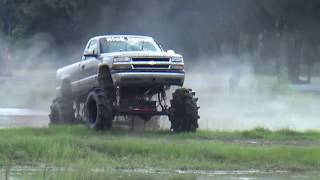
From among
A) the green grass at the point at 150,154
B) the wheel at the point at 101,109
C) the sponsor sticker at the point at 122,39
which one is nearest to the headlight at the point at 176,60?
the wheel at the point at 101,109

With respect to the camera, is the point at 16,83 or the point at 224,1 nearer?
the point at 16,83

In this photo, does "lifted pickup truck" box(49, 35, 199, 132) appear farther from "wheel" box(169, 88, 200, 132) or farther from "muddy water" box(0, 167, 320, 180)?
"muddy water" box(0, 167, 320, 180)

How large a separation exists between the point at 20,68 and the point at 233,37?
676 inches

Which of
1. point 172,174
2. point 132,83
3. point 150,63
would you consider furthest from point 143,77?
point 172,174

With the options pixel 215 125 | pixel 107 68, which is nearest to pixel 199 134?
pixel 107 68

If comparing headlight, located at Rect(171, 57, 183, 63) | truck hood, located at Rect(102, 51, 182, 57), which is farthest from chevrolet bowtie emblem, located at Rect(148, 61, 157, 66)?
headlight, located at Rect(171, 57, 183, 63)

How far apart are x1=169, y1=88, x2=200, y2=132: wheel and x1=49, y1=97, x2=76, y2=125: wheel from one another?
129 inches

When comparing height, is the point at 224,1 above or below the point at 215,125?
above

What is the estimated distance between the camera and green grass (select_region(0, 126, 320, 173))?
14310mm

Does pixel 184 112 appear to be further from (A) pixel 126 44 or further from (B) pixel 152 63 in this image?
(A) pixel 126 44

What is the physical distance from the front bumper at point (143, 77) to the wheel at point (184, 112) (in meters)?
0.71

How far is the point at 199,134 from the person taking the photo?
1853 cm

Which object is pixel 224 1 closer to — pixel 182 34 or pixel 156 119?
pixel 182 34

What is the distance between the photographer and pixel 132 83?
18.4 m
